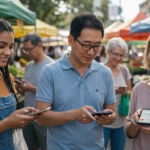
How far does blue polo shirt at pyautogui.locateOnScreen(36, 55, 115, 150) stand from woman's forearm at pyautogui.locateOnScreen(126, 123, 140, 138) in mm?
316

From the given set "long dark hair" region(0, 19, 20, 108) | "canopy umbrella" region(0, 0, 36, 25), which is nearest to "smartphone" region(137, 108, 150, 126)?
"long dark hair" region(0, 19, 20, 108)

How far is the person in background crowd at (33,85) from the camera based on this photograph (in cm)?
315

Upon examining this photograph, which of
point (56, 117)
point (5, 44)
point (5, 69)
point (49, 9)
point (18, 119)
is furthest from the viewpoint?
point (49, 9)

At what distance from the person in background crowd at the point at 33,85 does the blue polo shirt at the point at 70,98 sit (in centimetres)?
137

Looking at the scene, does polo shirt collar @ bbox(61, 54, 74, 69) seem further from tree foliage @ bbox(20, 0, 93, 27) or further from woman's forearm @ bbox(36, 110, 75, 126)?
tree foliage @ bbox(20, 0, 93, 27)

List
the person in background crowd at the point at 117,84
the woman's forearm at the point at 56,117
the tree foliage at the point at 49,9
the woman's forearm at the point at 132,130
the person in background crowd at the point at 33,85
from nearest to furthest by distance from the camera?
the woman's forearm at the point at 56,117 < the woman's forearm at the point at 132,130 < the person in background crowd at the point at 117,84 < the person in background crowd at the point at 33,85 < the tree foliage at the point at 49,9

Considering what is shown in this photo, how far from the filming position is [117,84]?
323 centimetres

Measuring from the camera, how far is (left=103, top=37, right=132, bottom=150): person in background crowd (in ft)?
9.91

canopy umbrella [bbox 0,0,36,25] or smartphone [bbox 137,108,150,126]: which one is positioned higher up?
canopy umbrella [bbox 0,0,36,25]

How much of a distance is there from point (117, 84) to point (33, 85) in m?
1.46

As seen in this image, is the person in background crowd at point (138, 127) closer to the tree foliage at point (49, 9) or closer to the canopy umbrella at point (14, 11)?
the canopy umbrella at point (14, 11)

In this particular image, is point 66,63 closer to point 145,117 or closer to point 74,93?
point 74,93

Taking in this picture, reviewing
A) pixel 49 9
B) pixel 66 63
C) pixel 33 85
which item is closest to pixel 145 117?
pixel 66 63

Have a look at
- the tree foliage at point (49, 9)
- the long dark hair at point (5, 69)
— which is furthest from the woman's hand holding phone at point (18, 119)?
the tree foliage at point (49, 9)
